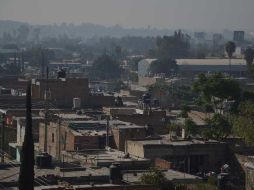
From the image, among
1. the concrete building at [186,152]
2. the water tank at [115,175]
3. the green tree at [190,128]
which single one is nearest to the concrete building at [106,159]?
the concrete building at [186,152]

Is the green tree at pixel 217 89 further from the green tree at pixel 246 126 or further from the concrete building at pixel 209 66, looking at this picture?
the concrete building at pixel 209 66

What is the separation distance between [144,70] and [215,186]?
108 metres

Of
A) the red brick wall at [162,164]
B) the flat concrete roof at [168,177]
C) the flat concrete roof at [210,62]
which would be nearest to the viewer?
the flat concrete roof at [168,177]

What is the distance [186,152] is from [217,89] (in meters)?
17.0

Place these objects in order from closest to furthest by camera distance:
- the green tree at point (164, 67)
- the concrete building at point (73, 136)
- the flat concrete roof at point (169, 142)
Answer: the flat concrete roof at point (169, 142) < the concrete building at point (73, 136) < the green tree at point (164, 67)

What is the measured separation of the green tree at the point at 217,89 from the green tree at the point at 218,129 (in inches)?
313

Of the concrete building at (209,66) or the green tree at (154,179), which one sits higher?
the green tree at (154,179)

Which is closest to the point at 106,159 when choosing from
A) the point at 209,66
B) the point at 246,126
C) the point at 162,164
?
the point at 162,164

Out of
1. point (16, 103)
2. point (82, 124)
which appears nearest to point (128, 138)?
point (82, 124)

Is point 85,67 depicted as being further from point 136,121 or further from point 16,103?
point 136,121

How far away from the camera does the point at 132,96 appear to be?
7838 centimetres

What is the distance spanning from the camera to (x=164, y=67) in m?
130

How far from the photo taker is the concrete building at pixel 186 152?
3881cm

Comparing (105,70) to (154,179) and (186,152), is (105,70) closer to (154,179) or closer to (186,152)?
(186,152)
